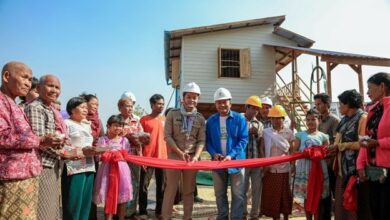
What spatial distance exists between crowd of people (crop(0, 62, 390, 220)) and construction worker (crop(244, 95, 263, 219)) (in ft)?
0.05

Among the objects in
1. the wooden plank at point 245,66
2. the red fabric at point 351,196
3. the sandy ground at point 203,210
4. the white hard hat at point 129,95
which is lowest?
the sandy ground at point 203,210

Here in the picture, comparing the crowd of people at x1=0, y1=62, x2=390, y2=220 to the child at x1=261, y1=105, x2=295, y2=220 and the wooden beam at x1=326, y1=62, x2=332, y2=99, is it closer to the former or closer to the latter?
the child at x1=261, y1=105, x2=295, y2=220

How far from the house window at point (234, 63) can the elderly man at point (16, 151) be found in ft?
42.1

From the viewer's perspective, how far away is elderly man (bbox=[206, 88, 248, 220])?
4.29m

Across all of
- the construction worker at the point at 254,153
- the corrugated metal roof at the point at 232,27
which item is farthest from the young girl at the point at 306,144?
the corrugated metal roof at the point at 232,27

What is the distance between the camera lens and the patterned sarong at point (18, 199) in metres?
2.34

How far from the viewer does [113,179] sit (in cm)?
410

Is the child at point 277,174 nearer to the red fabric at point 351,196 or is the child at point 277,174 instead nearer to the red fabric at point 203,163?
the red fabric at point 203,163

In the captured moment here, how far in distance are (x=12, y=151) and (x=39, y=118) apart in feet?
2.10

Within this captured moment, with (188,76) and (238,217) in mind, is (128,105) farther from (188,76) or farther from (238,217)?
(188,76)

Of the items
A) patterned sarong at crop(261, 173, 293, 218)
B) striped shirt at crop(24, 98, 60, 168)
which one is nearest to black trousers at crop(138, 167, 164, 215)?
patterned sarong at crop(261, 173, 293, 218)

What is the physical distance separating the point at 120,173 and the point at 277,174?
7.57 feet

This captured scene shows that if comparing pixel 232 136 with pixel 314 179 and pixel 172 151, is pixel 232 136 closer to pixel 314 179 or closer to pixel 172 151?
pixel 172 151

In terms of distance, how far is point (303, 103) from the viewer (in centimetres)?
1302
